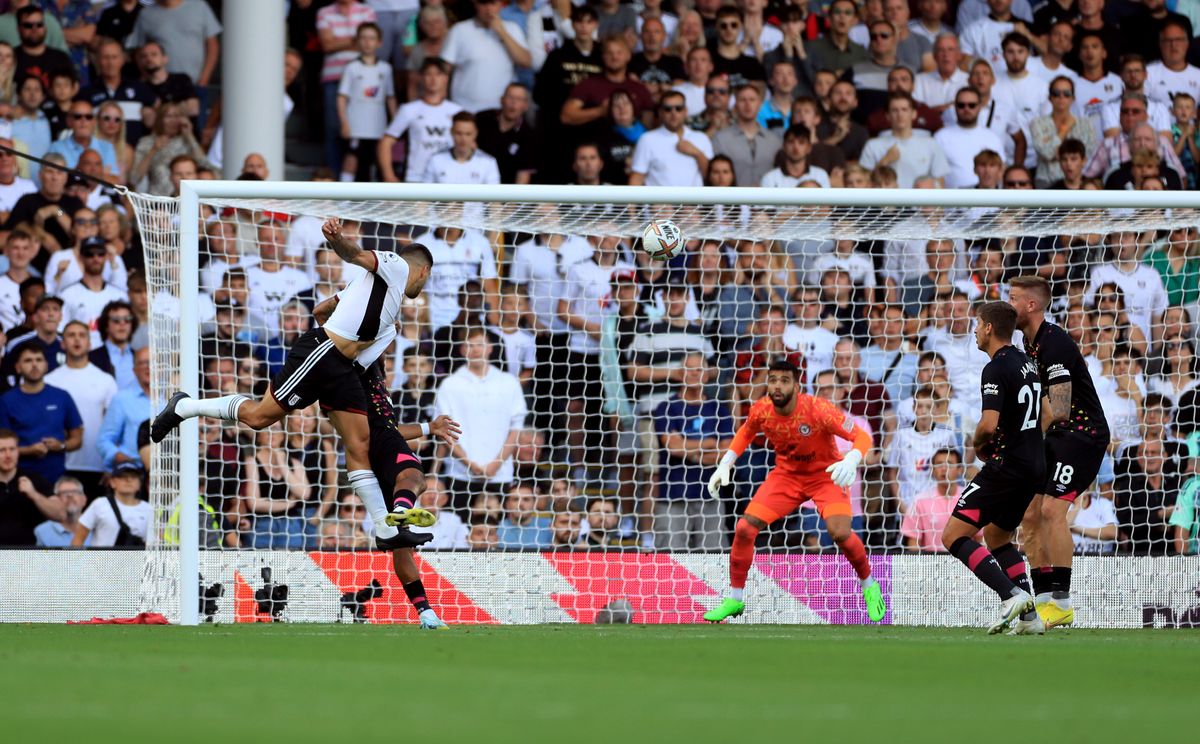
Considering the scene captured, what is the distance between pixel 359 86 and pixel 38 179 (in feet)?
9.69

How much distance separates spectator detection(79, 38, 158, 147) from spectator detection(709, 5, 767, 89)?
17.1 feet

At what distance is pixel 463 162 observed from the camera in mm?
14758

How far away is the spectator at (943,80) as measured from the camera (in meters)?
16.4

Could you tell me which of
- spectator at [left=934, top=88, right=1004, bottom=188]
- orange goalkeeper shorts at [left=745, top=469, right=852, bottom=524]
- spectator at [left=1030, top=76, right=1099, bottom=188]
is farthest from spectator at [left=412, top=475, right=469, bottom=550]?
spectator at [left=1030, top=76, right=1099, bottom=188]

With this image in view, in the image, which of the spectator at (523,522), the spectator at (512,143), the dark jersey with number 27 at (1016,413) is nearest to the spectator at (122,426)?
the spectator at (523,522)

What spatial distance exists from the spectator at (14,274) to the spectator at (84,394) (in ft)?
1.72

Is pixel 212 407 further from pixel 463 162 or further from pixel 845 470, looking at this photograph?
pixel 463 162

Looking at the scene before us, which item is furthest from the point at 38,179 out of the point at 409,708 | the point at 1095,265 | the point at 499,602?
the point at 409,708

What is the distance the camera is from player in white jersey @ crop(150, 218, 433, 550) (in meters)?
9.55

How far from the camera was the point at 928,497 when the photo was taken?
12.9 meters

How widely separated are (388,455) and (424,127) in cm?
587

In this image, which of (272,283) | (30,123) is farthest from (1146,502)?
(30,123)

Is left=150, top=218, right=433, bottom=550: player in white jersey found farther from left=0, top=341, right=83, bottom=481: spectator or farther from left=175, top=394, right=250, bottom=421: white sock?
left=0, top=341, right=83, bottom=481: spectator

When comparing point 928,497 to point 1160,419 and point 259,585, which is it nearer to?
point 1160,419
